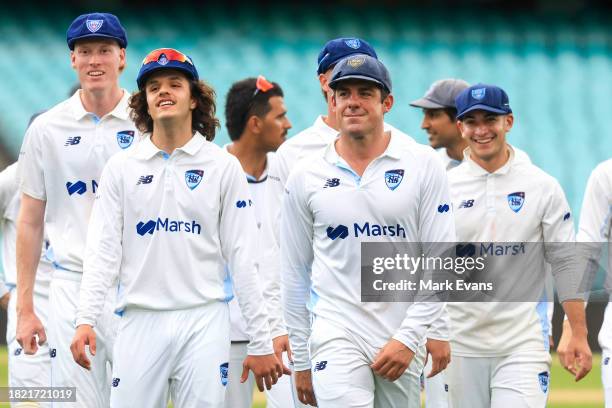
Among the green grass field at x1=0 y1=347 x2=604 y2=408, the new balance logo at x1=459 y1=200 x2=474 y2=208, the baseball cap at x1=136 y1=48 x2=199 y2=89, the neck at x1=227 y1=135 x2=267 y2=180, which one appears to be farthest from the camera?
the green grass field at x1=0 y1=347 x2=604 y2=408

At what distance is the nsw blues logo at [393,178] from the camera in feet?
18.4

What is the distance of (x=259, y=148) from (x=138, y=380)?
99.2 inches

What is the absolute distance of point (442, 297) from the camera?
5.68 metres

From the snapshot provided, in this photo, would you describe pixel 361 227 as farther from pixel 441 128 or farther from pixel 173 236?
pixel 441 128

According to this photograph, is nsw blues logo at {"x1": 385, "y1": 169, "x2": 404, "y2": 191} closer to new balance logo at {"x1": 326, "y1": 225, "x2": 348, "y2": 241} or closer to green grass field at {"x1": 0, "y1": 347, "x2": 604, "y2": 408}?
new balance logo at {"x1": 326, "y1": 225, "x2": 348, "y2": 241}

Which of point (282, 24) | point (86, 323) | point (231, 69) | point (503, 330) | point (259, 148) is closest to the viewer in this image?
point (86, 323)

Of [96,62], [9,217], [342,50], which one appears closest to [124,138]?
[96,62]

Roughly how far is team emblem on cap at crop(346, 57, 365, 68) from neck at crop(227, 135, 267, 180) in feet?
6.95

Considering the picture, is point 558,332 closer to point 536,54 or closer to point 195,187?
point 536,54

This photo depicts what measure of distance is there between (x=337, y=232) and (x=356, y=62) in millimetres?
767

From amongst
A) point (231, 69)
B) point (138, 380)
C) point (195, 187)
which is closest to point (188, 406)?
point (138, 380)

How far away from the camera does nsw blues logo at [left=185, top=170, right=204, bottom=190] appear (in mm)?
5699

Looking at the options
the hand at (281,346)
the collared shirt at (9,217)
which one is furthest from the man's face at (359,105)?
the collared shirt at (9,217)

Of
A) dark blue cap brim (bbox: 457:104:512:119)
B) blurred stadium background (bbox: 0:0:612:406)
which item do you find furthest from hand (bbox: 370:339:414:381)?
blurred stadium background (bbox: 0:0:612:406)
